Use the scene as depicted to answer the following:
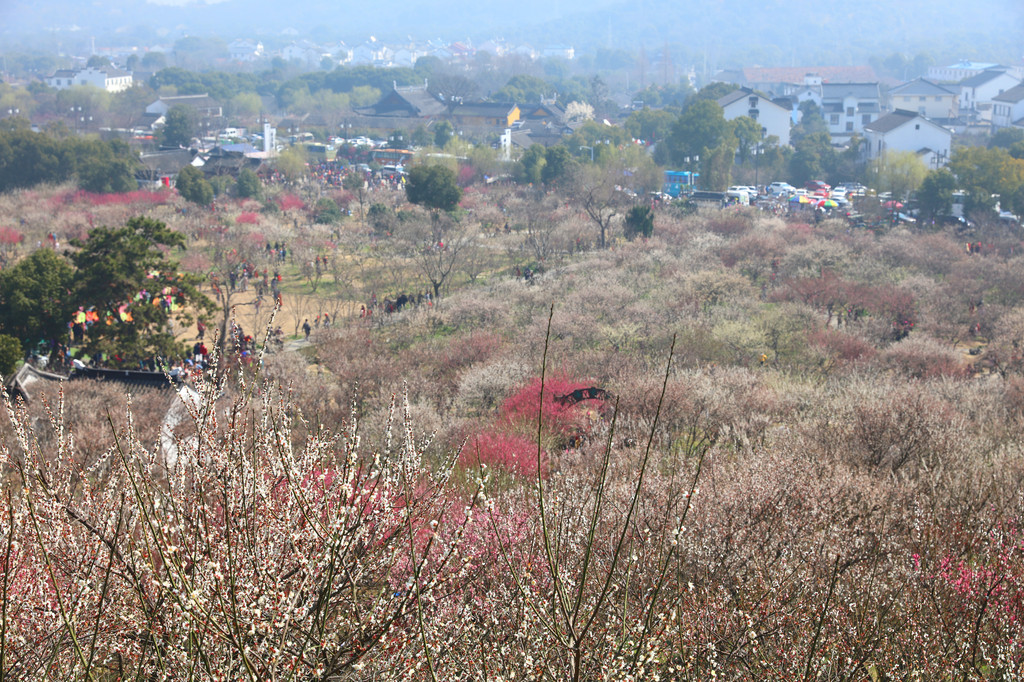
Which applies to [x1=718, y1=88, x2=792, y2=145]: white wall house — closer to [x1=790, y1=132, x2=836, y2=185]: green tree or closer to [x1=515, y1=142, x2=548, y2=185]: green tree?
[x1=790, y1=132, x2=836, y2=185]: green tree

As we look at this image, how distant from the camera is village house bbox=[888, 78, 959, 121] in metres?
76.1

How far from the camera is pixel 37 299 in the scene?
17.9m

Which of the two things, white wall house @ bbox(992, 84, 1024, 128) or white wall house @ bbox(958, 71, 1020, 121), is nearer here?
white wall house @ bbox(992, 84, 1024, 128)

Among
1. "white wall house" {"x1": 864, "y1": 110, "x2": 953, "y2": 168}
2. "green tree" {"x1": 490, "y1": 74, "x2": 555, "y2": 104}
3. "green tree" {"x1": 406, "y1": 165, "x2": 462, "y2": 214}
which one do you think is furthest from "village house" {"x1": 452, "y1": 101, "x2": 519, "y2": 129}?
"green tree" {"x1": 406, "y1": 165, "x2": 462, "y2": 214}

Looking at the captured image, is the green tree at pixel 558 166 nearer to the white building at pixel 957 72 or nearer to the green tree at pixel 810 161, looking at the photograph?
the green tree at pixel 810 161

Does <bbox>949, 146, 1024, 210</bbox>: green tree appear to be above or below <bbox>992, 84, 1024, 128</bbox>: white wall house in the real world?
below

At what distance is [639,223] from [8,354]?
24.2 meters

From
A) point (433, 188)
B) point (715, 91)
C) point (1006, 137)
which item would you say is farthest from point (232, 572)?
point (715, 91)

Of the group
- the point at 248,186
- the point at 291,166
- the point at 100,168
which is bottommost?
the point at 248,186

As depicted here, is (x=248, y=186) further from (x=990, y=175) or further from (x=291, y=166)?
(x=990, y=175)

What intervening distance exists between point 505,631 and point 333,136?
69.1 metres

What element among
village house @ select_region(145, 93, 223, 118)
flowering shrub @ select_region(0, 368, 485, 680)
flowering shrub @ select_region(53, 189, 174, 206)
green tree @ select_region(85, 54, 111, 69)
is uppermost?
green tree @ select_region(85, 54, 111, 69)

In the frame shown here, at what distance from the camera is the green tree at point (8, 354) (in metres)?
15.7

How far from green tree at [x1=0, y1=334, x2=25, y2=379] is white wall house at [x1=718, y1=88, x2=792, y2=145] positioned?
5371cm
